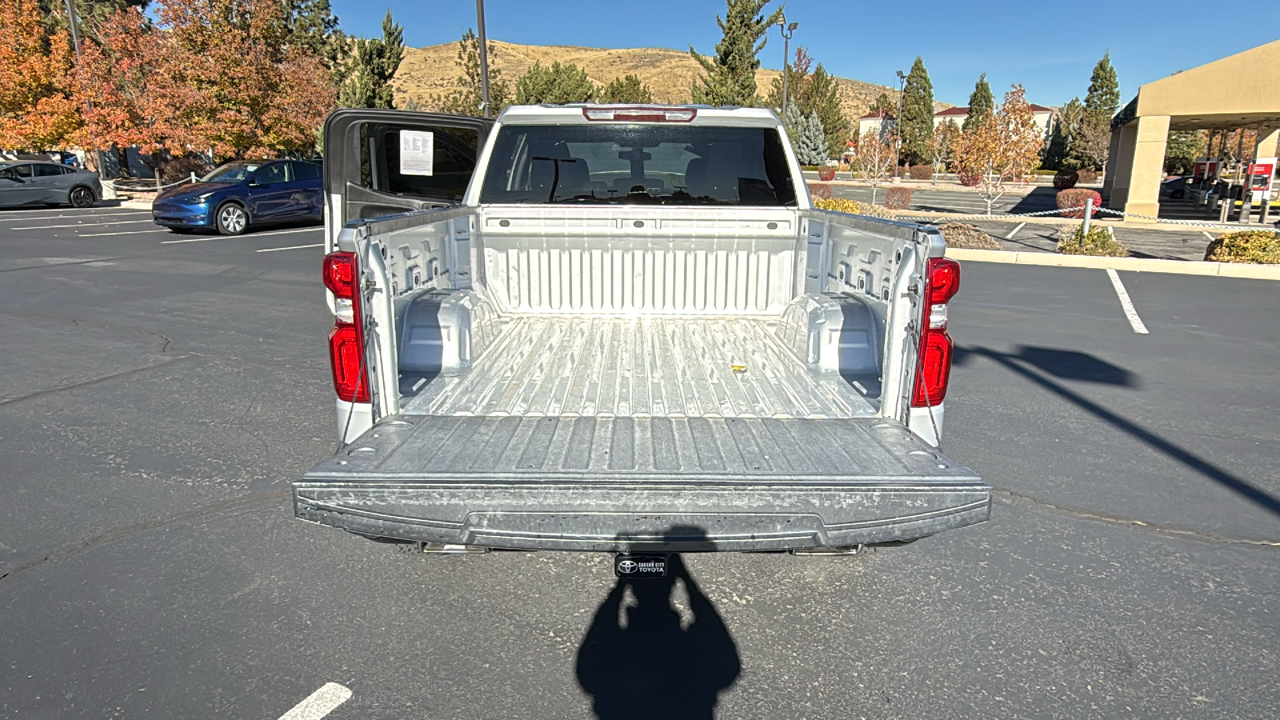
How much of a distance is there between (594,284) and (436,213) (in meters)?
1.24

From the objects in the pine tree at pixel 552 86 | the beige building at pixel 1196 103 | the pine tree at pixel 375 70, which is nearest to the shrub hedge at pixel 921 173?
the pine tree at pixel 552 86

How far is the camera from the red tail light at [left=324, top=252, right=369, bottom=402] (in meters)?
2.84

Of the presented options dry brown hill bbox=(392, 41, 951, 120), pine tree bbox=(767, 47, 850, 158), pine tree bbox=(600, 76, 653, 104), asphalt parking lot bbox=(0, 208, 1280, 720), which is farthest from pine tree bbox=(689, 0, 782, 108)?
dry brown hill bbox=(392, 41, 951, 120)

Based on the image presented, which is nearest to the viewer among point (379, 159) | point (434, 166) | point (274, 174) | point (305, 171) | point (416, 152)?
point (416, 152)

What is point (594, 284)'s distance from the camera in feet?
16.0

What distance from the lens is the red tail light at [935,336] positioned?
2.86 meters

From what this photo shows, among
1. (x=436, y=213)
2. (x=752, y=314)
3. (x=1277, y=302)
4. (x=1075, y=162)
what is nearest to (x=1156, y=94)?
(x=1277, y=302)

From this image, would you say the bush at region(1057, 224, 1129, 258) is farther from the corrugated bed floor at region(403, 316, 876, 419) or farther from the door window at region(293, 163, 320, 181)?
the door window at region(293, 163, 320, 181)

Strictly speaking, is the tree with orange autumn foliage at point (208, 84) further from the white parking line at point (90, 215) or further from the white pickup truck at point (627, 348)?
the white pickup truck at point (627, 348)

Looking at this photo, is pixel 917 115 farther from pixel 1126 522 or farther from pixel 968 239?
pixel 1126 522

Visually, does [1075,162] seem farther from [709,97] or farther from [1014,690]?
[1014,690]

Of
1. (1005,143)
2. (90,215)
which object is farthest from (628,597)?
(1005,143)

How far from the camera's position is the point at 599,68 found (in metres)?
123

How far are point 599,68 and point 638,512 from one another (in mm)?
128319
